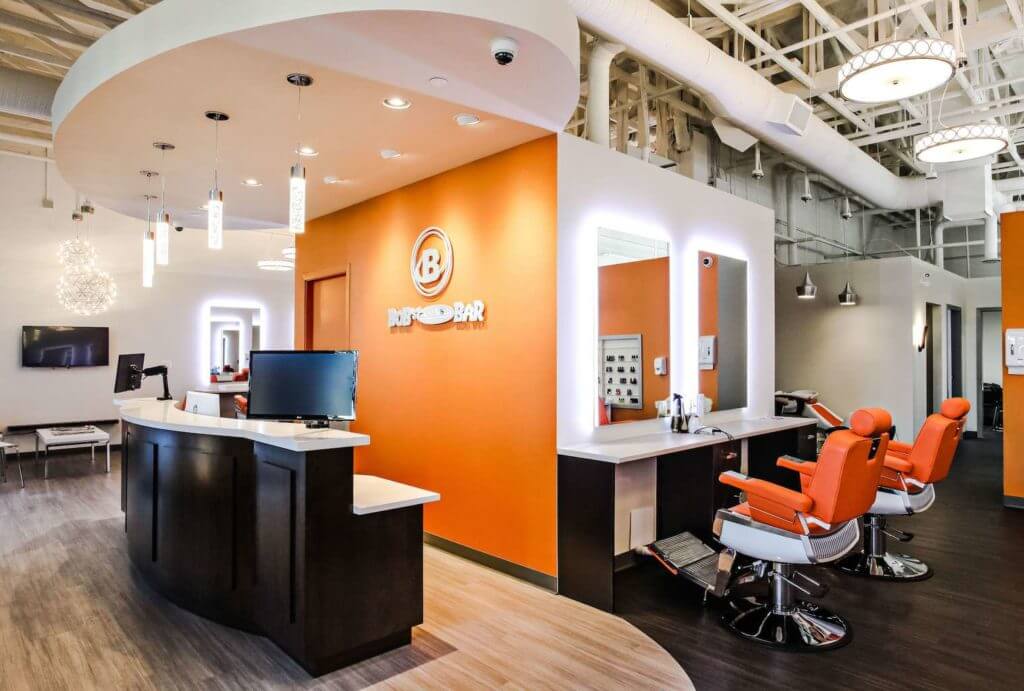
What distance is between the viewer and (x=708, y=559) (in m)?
4.04

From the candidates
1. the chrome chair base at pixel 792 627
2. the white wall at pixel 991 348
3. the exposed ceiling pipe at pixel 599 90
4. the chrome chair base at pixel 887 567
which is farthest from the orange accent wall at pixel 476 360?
the white wall at pixel 991 348

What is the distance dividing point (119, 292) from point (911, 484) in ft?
33.5

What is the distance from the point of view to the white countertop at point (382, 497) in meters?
2.93

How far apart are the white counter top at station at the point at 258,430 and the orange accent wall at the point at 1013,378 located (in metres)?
6.52

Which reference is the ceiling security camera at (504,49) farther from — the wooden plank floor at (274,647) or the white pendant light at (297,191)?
the wooden plank floor at (274,647)

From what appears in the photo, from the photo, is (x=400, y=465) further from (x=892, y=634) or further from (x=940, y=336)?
(x=940, y=336)

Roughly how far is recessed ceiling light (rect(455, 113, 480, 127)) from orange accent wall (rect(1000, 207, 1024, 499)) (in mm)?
5791

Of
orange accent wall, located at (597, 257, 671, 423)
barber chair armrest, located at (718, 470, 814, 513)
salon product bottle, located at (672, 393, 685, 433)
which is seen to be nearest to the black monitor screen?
orange accent wall, located at (597, 257, 671, 423)

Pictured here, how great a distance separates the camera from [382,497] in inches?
121

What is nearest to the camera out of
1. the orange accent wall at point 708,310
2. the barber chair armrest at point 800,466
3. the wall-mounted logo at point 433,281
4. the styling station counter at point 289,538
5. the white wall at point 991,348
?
the styling station counter at point 289,538

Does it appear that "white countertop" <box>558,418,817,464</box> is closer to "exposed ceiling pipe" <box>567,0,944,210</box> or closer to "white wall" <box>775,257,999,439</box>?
"exposed ceiling pipe" <box>567,0,944,210</box>

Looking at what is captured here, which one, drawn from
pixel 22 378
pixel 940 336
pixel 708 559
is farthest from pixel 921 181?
pixel 22 378

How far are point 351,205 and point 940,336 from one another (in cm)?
972

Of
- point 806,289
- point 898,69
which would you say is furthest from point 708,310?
Result: point 806,289
